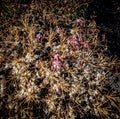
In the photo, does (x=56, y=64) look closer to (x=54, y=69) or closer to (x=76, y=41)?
(x=54, y=69)

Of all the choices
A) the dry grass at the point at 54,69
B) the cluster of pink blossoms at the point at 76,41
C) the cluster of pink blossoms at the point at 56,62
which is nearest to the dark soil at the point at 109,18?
the dry grass at the point at 54,69

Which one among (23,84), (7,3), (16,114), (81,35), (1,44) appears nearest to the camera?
(16,114)

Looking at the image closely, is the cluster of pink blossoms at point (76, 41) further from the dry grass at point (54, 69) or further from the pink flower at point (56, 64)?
the pink flower at point (56, 64)

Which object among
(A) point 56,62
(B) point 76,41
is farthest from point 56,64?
(B) point 76,41

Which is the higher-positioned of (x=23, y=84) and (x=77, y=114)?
(x=23, y=84)

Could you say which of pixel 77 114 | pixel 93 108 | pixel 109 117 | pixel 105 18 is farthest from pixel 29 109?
pixel 105 18

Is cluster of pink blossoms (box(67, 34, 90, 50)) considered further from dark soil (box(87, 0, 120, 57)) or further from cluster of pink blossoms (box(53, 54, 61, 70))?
dark soil (box(87, 0, 120, 57))

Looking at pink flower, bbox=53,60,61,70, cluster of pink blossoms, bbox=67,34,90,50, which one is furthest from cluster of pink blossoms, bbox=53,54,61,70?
cluster of pink blossoms, bbox=67,34,90,50

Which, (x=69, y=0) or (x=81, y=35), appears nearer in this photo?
(x=81, y=35)

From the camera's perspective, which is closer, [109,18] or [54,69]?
[54,69]

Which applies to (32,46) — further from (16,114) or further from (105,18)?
(105,18)

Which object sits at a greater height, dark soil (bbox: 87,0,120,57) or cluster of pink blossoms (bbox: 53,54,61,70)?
dark soil (bbox: 87,0,120,57)
